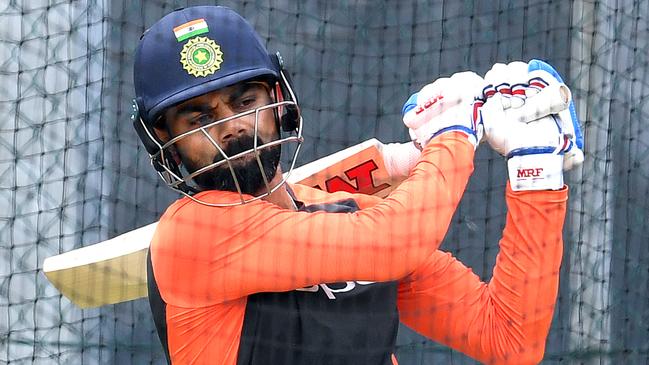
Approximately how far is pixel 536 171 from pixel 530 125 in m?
0.07

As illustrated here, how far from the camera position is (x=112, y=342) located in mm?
3270

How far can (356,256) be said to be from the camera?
1707 mm

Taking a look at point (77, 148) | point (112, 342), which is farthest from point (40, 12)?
point (112, 342)

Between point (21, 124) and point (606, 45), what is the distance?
1599 millimetres

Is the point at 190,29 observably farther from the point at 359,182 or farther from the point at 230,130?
the point at 359,182

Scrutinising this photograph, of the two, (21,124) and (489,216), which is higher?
(21,124)

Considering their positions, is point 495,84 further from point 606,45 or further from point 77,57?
point 77,57

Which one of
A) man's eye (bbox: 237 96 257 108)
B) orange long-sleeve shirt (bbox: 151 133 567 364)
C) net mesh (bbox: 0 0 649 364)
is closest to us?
orange long-sleeve shirt (bbox: 151 133 567 364)

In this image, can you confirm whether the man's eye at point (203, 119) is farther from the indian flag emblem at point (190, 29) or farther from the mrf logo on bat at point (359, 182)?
the mrf logo on bat at point (359, 182)

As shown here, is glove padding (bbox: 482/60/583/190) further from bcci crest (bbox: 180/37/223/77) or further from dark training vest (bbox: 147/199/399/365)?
bcci crest (bbox: 180/37/223/77)

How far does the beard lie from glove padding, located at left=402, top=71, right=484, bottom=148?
9.1 inches

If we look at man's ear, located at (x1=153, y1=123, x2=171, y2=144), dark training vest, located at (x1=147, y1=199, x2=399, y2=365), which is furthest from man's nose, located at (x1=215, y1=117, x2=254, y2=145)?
dark training vest, located at (x1=147, y1=199, x2=399, y2=365)

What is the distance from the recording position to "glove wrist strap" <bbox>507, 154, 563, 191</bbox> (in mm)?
1876

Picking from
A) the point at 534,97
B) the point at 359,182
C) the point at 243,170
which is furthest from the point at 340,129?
the point at 243,170
